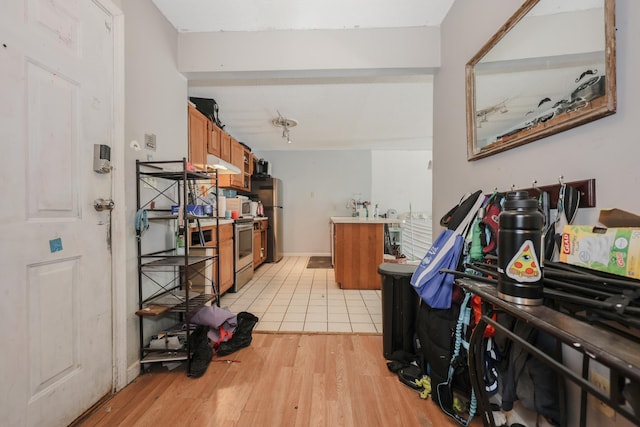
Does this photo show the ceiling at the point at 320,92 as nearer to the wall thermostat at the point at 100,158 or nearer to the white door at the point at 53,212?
the white door at the point at 53,212

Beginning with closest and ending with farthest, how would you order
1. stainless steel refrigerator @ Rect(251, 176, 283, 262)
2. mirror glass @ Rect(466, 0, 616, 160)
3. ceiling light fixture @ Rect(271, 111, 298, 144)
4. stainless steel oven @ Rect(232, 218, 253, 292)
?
mirror glass @ Rect(466, 0, 616, 160)
stainless steel oven @ Rect(232, 218, 253, 292)
ceiling light fixture @ Rect(271, 111, 298, 144)
stainless steel refrigerator @ Rect(251, 176, 283, 262)

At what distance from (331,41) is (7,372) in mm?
2576

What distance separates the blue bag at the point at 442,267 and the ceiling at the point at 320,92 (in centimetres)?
150

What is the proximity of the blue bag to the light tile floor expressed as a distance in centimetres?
103

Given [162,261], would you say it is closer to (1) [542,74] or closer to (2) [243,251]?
(2) [243,251]

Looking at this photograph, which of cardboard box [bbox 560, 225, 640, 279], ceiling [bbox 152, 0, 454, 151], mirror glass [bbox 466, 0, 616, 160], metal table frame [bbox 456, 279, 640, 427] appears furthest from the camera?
Answer: ceiling [bbox 152, 0, 454, 151]

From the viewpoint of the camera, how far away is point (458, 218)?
1.38m

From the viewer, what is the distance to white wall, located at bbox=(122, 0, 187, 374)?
1.52m

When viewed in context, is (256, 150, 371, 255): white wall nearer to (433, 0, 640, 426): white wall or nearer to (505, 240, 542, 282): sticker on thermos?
(433, 0, 640, 426): white wall

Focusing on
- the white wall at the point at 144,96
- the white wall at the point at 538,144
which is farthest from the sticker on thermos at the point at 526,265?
the white wall at the point at 144,96

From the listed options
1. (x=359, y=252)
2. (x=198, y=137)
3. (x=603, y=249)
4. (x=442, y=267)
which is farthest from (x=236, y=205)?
(x=603, y=249)

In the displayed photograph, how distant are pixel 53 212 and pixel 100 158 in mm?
347

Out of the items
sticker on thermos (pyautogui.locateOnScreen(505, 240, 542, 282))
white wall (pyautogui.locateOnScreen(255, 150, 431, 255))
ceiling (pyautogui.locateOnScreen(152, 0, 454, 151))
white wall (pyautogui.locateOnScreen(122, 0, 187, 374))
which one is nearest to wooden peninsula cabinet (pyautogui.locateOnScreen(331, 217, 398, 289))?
ceiling (pyautogui.locateOnScreen(152, 0, 454, 151))

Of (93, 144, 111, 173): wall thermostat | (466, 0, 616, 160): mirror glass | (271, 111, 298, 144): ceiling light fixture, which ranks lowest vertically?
(93, 144, 111, 173): wall thermostat
